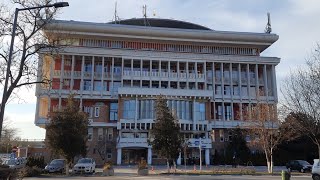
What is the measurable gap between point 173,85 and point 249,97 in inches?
563

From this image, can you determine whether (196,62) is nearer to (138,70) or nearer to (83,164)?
(138,70)

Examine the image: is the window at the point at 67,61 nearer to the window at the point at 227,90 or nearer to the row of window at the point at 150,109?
the row of window at the point at 150,109

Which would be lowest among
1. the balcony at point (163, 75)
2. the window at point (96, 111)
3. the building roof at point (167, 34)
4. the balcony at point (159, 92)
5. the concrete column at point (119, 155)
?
the concrete column at point (119, 155)

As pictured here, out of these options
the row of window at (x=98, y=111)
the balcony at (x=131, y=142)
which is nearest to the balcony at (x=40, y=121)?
the row of window at (x=98, y=111)

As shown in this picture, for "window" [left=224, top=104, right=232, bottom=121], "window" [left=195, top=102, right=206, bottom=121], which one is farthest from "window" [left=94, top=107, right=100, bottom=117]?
"window" [left=224, top=104, right=232, bottom=121]

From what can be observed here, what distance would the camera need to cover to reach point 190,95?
64.2 metres

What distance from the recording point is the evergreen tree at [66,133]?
34.3 m

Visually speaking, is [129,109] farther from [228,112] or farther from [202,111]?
[228,112]

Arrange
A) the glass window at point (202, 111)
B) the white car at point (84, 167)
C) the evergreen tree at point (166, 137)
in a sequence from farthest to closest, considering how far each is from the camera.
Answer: the glass window at point (202, 111) → the evergreen tree at point (166, 137) → the white car at point (84, 167)

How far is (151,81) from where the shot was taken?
6744cm

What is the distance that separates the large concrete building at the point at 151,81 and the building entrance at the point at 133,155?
0.16 meters

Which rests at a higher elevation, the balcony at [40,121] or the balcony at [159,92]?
the balcony at [159,92]

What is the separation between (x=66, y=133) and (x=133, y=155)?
29.6 metres

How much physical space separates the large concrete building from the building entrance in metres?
0.16
